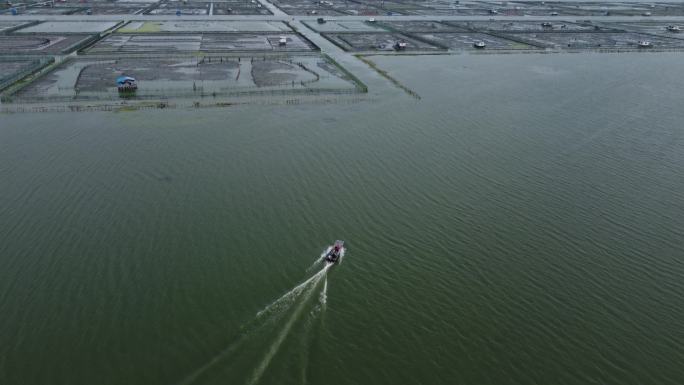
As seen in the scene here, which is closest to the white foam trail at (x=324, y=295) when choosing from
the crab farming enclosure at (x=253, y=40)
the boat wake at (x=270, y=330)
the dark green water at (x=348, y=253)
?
the boat wake at (x=270, y=330)

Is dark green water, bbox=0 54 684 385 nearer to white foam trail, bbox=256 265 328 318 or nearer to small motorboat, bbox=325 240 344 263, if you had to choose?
white foam trail, bbox=256 265 328 318

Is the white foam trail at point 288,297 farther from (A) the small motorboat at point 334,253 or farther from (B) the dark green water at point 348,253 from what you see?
(A) the small motorboat at point 334,253

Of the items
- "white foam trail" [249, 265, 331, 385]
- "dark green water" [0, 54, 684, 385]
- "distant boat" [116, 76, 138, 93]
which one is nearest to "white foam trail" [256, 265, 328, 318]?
"white foam trail" [249, 265, 331, 385]

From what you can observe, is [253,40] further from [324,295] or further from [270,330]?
[270,330]

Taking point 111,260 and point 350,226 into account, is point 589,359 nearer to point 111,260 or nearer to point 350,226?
point 350,226

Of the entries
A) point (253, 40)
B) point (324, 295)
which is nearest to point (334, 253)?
point (324, 295)

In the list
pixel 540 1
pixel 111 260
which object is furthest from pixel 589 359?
pixel 540 1
